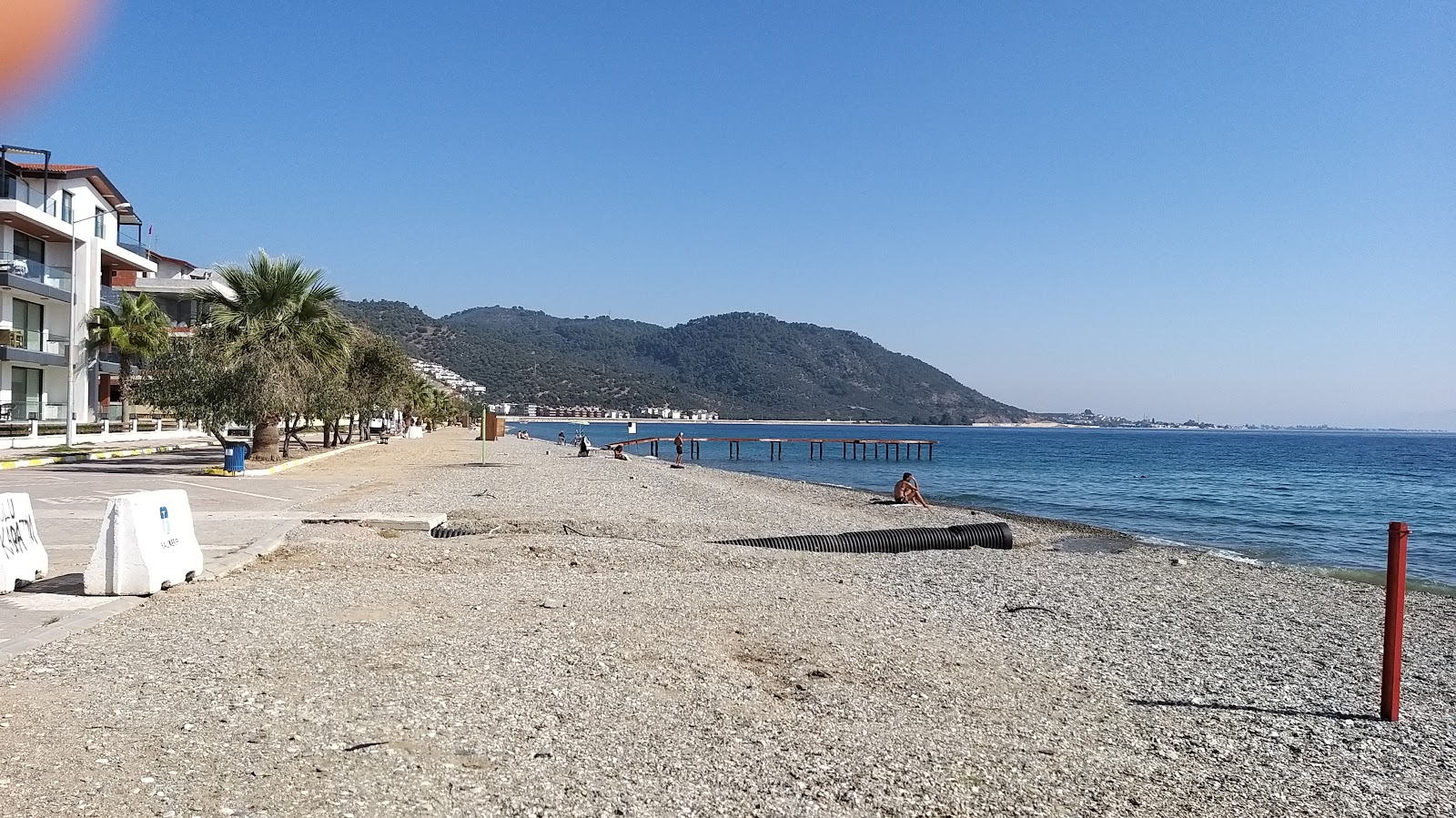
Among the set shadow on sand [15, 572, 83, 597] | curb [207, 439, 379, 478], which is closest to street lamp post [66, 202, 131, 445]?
curb [207, 439, 379, 478]

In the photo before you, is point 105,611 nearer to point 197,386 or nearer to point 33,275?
point 197,386

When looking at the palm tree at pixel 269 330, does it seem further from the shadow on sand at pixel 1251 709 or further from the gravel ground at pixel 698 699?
the shadow on sand at pixel 1251 709

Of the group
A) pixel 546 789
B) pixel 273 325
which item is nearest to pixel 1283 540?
pixel 546 789

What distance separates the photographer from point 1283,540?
24.7 m

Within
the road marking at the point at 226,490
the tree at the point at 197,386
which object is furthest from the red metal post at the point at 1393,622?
the tree at the point at 197,386

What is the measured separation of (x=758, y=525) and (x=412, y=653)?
12.3m

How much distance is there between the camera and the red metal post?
21.2 feet

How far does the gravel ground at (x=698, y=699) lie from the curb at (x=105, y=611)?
0.50ft

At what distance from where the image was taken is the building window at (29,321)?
41.1 m

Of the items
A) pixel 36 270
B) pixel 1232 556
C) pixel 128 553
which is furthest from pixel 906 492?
pixel 36 270

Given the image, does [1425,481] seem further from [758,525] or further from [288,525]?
[288,525]

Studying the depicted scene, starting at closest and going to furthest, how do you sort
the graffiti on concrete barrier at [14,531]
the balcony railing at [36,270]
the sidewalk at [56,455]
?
the graffiti on concrete barrier at [14,531], the sidewalk at [56,455], the balcony railing at [36,270]

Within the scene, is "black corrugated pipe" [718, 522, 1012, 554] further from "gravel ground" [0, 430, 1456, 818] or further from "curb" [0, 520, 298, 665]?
"curb" [0, 520, 298, 665]

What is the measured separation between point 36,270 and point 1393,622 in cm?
4840
